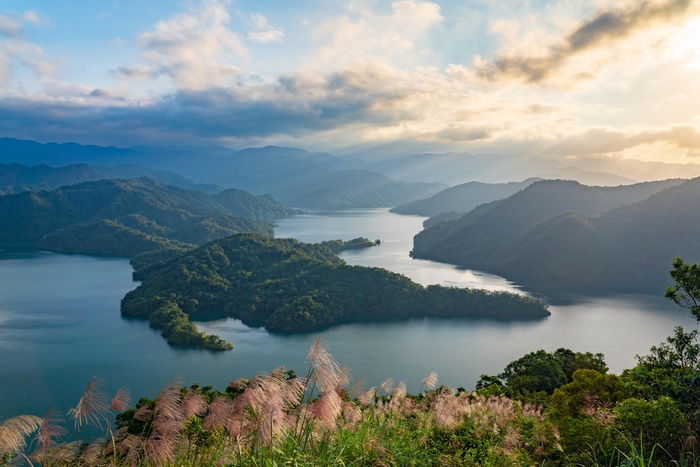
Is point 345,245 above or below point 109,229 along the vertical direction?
above

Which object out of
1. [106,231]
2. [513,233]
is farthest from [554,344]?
[106,231]

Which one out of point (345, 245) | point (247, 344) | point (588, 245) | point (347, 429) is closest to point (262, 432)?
point (347, 429)

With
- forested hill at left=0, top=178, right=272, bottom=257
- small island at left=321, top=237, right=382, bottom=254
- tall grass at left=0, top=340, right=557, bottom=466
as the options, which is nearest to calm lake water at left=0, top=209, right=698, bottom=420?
tall grass at left=0, top=340, right=557, bottom=466

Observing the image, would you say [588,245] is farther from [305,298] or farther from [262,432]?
[262,432]

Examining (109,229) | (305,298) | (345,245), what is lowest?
(305,298)

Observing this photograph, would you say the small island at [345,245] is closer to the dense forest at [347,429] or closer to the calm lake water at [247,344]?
the calm lake water at [247,344]

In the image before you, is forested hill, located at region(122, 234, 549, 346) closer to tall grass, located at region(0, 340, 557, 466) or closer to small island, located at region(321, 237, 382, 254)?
small island, located at region(321, 237, 382, 254)

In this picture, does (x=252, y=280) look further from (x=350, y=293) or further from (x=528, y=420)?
(x=528, y=420)
